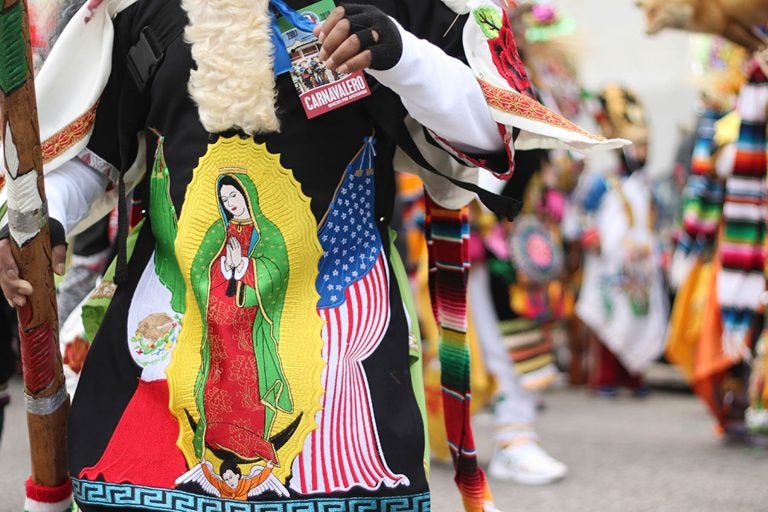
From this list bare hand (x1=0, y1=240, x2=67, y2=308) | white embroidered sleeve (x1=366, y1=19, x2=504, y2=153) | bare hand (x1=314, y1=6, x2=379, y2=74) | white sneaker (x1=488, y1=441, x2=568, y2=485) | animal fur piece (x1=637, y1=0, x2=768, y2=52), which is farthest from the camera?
animal fur piece (x1=637, y1=0, x2=768, y2=52)

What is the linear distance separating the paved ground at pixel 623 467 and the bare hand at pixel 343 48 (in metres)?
2.78

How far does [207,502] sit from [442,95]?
890 millimetres

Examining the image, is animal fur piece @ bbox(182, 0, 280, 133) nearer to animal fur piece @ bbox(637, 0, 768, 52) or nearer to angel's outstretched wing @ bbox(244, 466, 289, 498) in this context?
angel's outstretched wing @ bbox(244, 466, 289, 498)

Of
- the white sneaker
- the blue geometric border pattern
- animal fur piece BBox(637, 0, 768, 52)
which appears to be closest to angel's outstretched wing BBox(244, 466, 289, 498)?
the blue geometric border pattern

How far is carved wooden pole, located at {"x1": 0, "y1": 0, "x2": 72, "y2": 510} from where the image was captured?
8.04 ft

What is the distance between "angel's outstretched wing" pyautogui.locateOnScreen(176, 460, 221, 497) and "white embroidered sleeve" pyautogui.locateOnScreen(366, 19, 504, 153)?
2.59ft

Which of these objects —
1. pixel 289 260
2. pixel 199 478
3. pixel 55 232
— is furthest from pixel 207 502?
pixel 55 232

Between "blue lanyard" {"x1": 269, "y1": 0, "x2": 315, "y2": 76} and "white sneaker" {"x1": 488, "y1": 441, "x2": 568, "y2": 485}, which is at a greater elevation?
"blue lanyard" {"x1": 269, "y1": 0, "x2": 315, "y2": 76}

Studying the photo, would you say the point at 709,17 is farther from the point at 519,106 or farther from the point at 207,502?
the point at 207,502

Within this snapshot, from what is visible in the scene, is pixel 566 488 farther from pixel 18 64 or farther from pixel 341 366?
pixel 18 64

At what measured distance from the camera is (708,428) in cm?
773

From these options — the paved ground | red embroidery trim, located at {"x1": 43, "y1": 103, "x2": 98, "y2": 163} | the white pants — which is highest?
red embroidery trim, located at {"x1": 43, "y1": 103, "x2": 98, "y2": 163}

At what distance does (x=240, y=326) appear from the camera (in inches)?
101

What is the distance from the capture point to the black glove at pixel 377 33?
7.74ft
